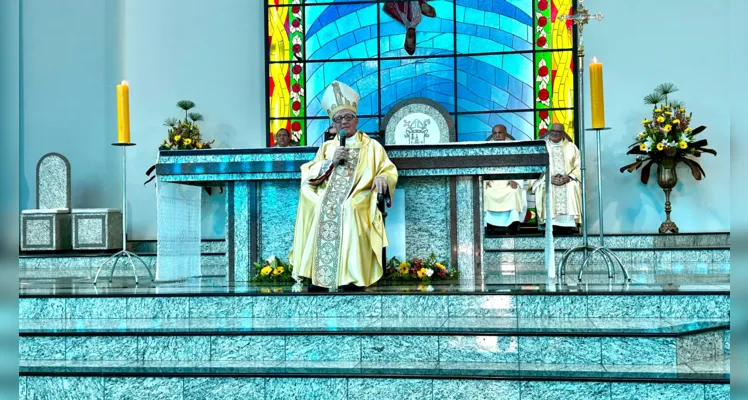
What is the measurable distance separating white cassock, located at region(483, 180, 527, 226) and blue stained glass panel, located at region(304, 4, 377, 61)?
108 inches

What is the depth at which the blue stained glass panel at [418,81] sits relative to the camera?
38.0 feet

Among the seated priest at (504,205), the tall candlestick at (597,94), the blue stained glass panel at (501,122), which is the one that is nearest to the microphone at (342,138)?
the tall candlestick at (597,94)

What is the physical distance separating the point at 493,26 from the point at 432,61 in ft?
3.23

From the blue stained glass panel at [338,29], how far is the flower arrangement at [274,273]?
553 cm

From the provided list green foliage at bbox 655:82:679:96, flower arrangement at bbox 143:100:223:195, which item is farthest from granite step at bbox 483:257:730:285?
flower arrangement at bbox 143:100:223:195

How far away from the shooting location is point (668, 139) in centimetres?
1015

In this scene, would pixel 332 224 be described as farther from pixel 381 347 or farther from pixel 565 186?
pixel 565 186

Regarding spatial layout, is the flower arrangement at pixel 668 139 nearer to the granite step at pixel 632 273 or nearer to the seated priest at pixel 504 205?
the seated priest at pixel 504 205

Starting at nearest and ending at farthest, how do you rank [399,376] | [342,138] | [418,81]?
[399,376], [342,138], [418,81]

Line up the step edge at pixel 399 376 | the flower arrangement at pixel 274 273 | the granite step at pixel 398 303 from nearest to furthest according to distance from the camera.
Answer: the step edge at pixel 399 376
the granite step at pixel 398 303
the flower arrangement at pixel 274 273

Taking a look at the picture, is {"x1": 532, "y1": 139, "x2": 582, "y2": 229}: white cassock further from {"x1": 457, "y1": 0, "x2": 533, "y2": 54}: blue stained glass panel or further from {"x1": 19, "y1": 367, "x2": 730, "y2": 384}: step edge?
{"x1": 19, "y1": 367, "x2": 730, "y2": 384}: step edge

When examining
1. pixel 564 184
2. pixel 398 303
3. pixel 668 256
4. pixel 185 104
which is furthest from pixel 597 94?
pixel 185 104

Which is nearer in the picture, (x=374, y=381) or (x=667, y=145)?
(x=374, y=381)

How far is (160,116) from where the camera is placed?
465 inches
